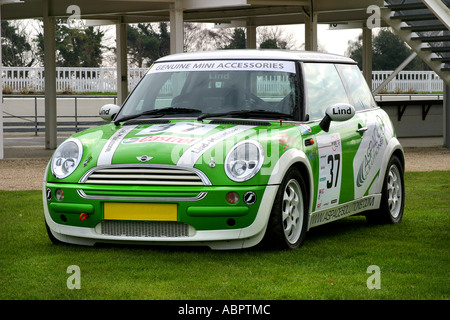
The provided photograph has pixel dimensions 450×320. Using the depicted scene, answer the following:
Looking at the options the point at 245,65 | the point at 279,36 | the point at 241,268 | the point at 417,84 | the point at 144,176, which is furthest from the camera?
the point at 279,36

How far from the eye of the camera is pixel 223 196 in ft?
23.3

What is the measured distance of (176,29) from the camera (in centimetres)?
2005

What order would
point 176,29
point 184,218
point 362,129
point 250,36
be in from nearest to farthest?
1. point 184,218
2. point 362,129
3. point 176,29
4. point 250,36

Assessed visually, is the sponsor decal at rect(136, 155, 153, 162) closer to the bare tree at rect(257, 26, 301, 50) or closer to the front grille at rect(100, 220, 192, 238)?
the front grille at rect(100, 220, 192, 238)

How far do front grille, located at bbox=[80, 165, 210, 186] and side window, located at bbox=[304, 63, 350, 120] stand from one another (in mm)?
1520

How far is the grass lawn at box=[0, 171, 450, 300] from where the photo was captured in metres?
6.01

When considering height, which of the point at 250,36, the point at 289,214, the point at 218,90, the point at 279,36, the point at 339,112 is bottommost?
the point at 289,214

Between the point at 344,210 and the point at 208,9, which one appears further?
the point at 208,9

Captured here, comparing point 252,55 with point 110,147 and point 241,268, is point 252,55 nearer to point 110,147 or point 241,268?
point 110,147

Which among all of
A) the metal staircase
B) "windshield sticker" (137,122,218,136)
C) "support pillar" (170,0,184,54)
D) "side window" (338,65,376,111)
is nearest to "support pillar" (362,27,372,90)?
the metal staircase

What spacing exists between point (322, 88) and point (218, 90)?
3.31ft

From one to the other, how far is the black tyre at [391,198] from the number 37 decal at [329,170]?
3.75ft

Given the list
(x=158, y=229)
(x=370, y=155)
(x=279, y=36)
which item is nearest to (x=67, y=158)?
(x=158, y=229)
